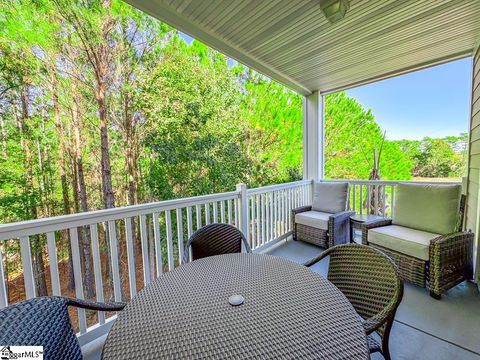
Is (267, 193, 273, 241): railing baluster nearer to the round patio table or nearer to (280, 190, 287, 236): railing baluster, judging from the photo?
(280, 190, 287, 236): railing baluster

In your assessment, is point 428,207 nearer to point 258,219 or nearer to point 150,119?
point 258,219

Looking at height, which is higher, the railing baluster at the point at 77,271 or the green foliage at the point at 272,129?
the green foliage at the point at 272,129

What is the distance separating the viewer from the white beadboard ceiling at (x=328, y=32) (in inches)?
82.4

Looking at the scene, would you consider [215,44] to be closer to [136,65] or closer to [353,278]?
[353,278]

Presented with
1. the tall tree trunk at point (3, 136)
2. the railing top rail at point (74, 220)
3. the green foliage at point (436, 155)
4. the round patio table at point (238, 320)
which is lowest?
the round patio table at point (238, 320)

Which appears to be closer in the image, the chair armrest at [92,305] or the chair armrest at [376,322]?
the chair armrest at [376,322]

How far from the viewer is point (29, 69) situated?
3.94 metres

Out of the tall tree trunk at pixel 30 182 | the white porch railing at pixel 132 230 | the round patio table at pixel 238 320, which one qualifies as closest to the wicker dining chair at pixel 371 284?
the round patio table at pixel 238 320

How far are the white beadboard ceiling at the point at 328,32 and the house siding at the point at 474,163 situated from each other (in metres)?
0.55

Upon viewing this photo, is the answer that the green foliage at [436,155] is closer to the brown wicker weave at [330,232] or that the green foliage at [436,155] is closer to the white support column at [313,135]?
the white support column at [313,135]

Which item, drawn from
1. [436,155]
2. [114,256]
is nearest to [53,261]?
[114,256]

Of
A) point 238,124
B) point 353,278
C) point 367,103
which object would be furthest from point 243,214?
point 367,103

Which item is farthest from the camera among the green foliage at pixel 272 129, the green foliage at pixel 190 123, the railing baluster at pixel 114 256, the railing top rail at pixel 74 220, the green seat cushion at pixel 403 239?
the green foliage at pixel 272 129

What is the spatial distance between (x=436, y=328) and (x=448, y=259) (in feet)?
2.43
